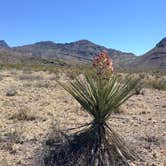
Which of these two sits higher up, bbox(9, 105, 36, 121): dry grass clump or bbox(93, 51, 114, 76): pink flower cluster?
bbox(93, 51, 114, 76): pink flower cluster

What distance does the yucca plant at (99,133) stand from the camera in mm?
7795

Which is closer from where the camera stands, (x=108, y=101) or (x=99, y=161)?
(x=99, y=161)

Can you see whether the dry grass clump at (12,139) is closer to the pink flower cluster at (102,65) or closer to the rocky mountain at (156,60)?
the pink flower cluster at (102,65)

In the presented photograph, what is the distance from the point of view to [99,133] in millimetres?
8148

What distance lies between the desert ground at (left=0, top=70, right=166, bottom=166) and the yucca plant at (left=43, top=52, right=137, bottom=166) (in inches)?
17.5

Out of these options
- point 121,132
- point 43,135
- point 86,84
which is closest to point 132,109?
point 121,132

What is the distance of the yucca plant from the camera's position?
779 centimetres

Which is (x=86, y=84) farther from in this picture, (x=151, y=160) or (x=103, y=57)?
(x=151, y=160)

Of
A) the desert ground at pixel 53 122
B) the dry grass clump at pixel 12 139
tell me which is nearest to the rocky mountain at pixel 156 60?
the desert ground at pixel 53 122

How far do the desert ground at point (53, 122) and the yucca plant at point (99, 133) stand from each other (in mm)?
444

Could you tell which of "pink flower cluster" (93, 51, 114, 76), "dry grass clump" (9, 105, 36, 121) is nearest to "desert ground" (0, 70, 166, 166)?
"dry grass clump" (9, 105, 36, 121)

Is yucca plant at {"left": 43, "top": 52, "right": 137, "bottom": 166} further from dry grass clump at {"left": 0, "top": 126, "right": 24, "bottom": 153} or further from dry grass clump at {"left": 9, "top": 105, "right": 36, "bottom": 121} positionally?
dry grass clump at {"left": 9, "top": 105, "right": 36, "bottom": 121}

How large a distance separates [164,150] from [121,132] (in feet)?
6.21

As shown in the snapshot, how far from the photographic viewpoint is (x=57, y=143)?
28.1 ft
